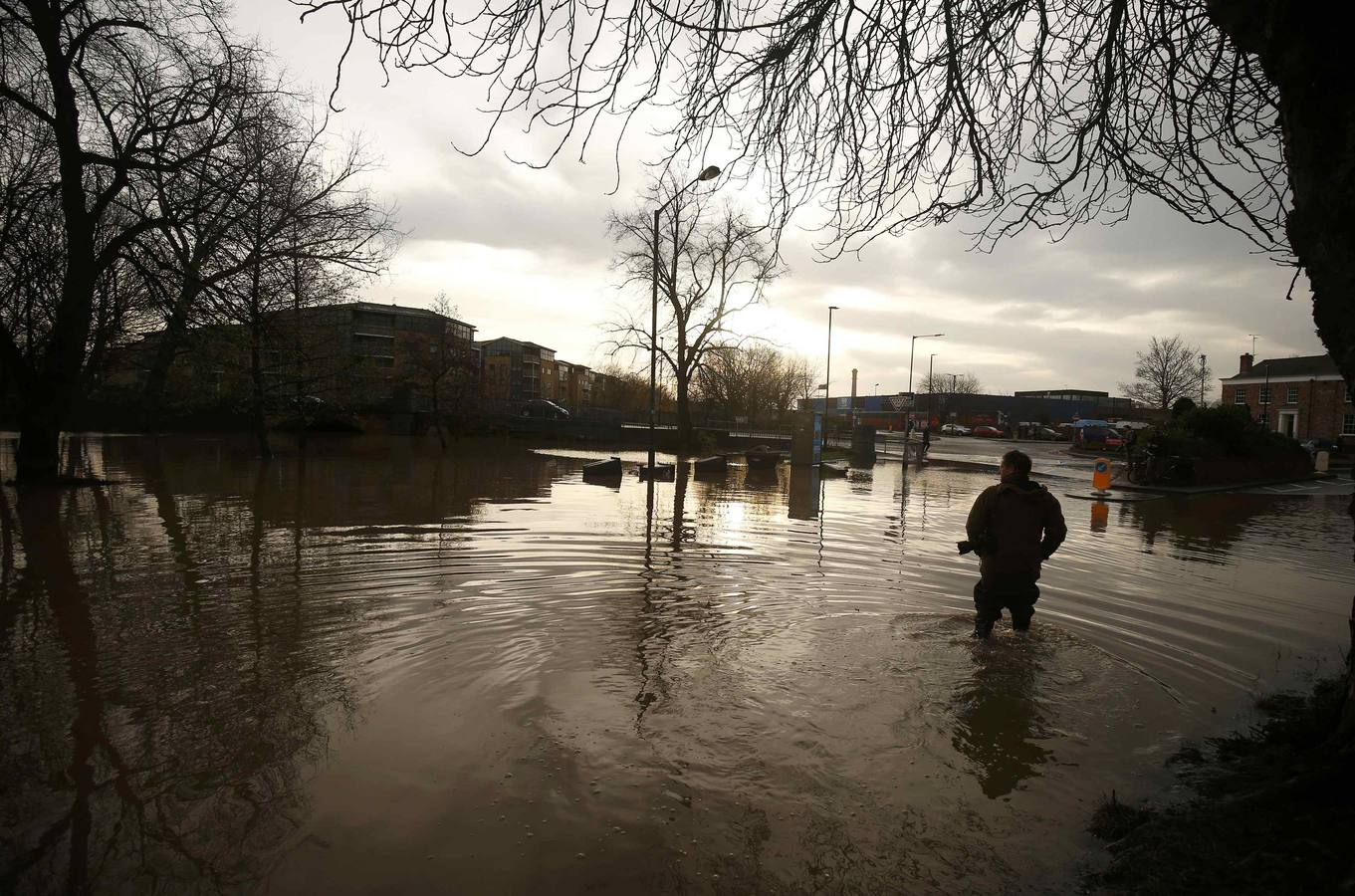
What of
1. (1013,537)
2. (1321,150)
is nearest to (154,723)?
(1013,537)

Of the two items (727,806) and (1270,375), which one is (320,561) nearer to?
(727,806)

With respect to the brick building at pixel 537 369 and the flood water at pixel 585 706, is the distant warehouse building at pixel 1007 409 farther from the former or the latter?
the flood water at pixel 585 706

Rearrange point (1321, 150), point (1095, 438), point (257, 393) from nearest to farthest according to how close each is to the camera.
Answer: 1. point (1321, 150)
2. point (257, 393)
3. point (1095, 438)

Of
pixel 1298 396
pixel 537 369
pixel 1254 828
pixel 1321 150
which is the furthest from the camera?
pixel 537 369

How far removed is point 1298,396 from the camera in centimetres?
6009

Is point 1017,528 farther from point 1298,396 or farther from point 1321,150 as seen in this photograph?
point 1298,396

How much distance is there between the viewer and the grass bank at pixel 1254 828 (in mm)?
2705

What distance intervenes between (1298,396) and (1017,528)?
2821 inches

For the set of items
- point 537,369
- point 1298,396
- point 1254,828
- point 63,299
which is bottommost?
point 1254,828

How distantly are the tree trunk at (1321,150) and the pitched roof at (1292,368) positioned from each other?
70.4 meters

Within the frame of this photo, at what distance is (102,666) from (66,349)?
12.6 meters

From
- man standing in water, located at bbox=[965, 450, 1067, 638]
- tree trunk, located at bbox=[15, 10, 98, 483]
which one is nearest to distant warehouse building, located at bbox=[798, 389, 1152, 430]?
tree trunk, located at bbox=[15, 10, 98, 483]

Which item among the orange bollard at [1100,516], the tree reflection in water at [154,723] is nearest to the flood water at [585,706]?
the tree reflection in water at [154,723]

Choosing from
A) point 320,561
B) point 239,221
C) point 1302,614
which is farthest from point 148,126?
point 1302,614
